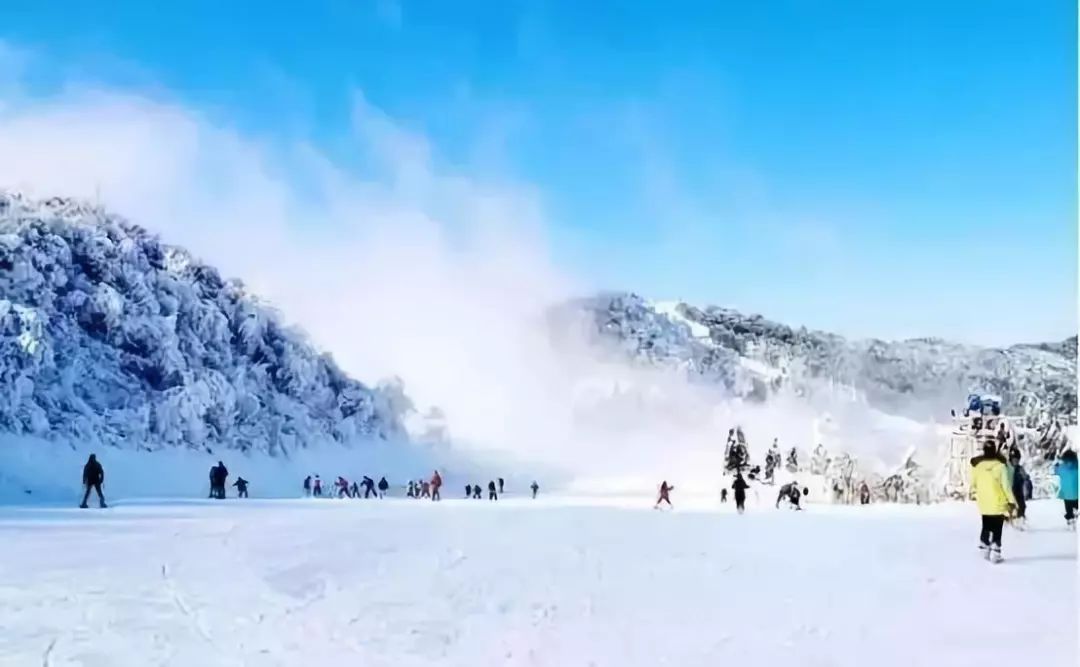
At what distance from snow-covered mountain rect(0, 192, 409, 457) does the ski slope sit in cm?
2504

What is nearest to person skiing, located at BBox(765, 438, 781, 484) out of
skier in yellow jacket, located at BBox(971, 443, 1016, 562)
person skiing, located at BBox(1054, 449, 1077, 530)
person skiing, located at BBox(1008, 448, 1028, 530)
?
person skiing, located at BBox(1008, 448, 1028, 530)

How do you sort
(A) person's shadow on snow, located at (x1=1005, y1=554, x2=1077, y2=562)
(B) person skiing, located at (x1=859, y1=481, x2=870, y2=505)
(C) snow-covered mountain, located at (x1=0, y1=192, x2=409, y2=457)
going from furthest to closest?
(B) person skiing, located at (x1=859, y1=481, x2=870, y2=505) < (C) snow-covered mountain, located at (x1=0, y1=192, x2=409, y2=457) < (A) person's shadow on snow, located at (x1=1005, y1=554, x2=1077, y2=562)

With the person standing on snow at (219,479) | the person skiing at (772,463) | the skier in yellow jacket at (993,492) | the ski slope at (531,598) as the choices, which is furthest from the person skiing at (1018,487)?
the person skiing at (772,463)

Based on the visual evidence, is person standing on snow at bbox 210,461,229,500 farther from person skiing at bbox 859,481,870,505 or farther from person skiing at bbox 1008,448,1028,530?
person skiing at bbox 859,481,870,505

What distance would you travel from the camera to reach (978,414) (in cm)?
4291

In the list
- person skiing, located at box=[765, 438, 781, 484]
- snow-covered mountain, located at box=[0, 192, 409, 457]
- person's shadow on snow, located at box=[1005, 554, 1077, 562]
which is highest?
snow-covered mountain, located at box=[0, 192, 409, 457]

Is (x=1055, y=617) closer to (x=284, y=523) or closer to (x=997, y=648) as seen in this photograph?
(x=997, y=648)

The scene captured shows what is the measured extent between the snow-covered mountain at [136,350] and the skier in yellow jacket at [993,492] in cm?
3418

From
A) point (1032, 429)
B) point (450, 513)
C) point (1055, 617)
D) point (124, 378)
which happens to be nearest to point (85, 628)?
point (1055, 617)

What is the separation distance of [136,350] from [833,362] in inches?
1639

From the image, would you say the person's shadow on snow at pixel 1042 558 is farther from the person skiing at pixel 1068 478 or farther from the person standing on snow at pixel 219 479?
the person standing on snow at pixel 219 479

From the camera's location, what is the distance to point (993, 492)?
11641 millimetres

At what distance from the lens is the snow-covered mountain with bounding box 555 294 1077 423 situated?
49.2m

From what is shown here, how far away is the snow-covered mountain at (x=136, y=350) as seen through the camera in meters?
39.2
